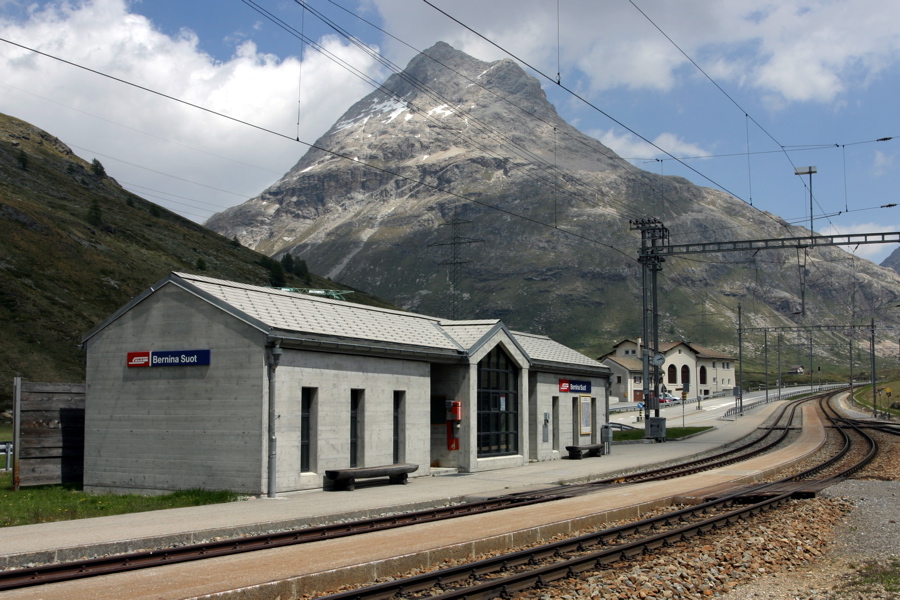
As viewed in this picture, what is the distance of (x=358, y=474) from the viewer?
75.6 ft

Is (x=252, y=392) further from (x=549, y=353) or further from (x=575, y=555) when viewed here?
(x=549, y=353)

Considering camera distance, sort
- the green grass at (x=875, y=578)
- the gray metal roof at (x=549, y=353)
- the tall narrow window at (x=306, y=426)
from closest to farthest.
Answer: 1. the green grass at (x=875, y=578)
2. the tall narrow window at (x=306, y=426)
3. the gray metal roof at (x=549, y=353)

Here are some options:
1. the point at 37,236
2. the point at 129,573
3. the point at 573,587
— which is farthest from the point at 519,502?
the point at 37,236

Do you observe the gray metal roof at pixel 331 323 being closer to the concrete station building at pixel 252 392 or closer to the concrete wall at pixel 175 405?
the concrete station building at pixel 252 392

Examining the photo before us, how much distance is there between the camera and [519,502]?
2036cm

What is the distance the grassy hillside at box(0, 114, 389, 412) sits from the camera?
78000 millimetres

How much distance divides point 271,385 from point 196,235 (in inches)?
5279

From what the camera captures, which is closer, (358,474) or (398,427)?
(358,474)

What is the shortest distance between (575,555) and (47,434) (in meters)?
17.5

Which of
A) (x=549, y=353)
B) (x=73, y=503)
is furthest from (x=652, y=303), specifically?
(x=73, y=503)

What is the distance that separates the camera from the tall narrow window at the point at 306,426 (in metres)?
23.1

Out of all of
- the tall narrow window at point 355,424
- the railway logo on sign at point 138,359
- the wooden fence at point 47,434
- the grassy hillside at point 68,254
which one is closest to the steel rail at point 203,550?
the tall narrow window at point 355,424

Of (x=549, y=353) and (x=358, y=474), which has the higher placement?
(x=549, y=353)

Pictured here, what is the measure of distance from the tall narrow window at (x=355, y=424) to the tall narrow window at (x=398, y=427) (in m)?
1.82
